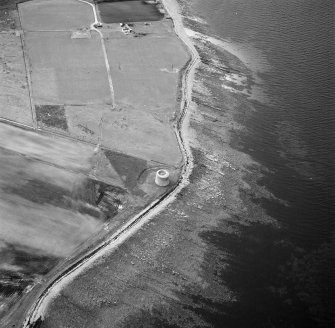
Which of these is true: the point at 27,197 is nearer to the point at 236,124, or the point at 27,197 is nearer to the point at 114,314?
the point at 114,314

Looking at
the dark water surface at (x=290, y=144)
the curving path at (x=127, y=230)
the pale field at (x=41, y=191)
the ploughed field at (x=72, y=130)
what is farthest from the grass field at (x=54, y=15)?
the pale field at (x=41, y=191)

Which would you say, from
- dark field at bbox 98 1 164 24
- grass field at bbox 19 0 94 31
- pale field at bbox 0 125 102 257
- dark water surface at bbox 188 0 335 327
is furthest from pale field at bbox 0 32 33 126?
dark water surface at bbox 188 0 335 327

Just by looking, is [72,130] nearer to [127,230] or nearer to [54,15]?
[127,230]

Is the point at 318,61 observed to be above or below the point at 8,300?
above

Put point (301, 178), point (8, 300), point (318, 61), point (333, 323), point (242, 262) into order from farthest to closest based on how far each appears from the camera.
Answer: point (318, 61) → point (301, 178) → point (242, 262) → point (333, 323) → point (8, 300)

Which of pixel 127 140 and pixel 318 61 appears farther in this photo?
pixel 318 61

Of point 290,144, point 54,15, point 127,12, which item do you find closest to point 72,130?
point 290,144

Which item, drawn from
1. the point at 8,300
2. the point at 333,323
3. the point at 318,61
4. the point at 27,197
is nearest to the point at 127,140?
the point at 27,197
